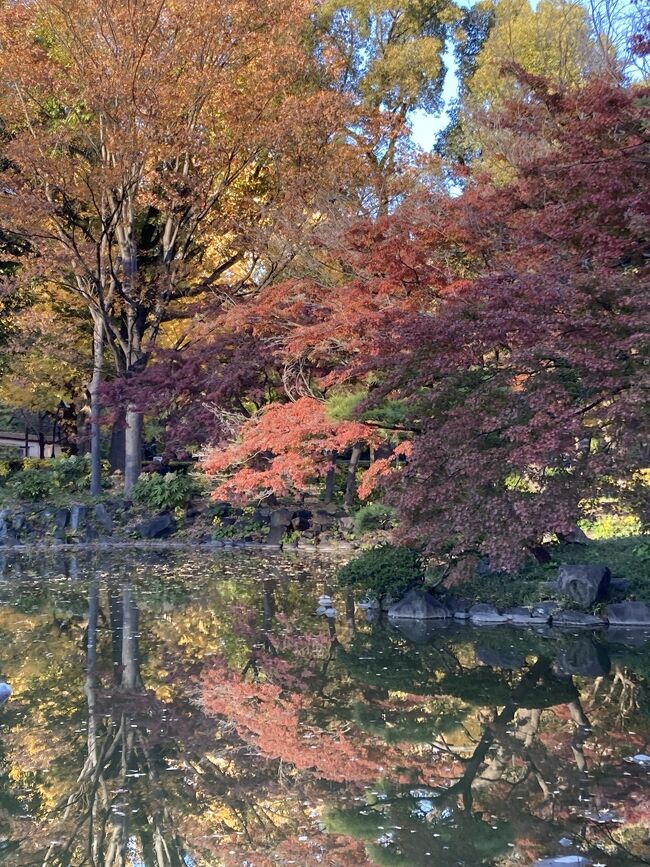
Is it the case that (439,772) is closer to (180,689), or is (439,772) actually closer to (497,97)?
(180,689)

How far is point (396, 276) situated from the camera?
470 inches

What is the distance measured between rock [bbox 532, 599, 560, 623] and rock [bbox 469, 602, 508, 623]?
12.8 inches

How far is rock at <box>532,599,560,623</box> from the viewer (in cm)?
897

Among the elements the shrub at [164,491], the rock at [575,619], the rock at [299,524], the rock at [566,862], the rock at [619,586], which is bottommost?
the rock at [566,862]

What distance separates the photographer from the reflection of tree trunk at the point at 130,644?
22.5 feet

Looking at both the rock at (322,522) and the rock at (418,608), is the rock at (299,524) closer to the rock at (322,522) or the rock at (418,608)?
the rock at (322,522)

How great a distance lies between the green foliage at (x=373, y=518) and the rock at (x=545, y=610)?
2.73 metres

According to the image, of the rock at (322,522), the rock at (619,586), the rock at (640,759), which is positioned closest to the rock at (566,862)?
the rock at (640,759)

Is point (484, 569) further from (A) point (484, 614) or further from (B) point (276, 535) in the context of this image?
(B) point (276, 535)

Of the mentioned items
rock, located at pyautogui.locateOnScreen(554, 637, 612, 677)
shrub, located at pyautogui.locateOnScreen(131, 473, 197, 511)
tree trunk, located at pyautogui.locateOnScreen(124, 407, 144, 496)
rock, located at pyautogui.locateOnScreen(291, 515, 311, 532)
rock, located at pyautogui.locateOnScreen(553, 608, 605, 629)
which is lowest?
rock, located at pyautogui.locateOnScreen(554, 637, 612, 677)

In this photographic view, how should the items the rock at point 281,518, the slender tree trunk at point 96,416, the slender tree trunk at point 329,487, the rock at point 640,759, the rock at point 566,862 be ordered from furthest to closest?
the slender tree trunk at point 96,416 < the slender tree trunk at point 329,487 < the rock at point 281,518 < the rock at point 640,759 < the rock at point 566,862

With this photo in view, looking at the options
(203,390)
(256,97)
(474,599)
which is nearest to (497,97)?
(256,97)

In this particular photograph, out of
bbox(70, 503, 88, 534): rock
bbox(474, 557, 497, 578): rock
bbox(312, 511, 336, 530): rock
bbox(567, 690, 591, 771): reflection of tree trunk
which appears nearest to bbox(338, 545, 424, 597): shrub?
bbox(474, 557, 497, 578): rock

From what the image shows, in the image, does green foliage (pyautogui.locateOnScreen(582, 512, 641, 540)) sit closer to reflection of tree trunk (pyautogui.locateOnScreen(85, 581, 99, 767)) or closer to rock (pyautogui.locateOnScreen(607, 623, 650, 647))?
rock (pyautogui.locateOnScreen(607, 623, 650, 647))
